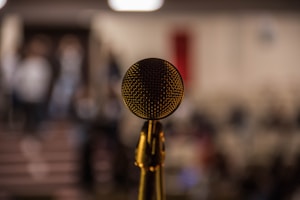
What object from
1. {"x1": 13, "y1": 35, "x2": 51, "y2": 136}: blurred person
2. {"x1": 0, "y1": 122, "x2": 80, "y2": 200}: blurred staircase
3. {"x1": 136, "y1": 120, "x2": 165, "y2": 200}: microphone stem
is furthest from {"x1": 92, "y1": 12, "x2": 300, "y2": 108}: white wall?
{"x1": 136, "y1": 120, "x2": 165, "y2": 200}: microphone stem

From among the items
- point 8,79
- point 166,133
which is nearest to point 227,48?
point 166,133

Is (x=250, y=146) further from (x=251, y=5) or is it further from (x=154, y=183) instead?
(x=154, y=183)

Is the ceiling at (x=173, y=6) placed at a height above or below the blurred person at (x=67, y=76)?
above

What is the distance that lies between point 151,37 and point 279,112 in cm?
265

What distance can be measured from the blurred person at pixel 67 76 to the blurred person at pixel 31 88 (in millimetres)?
353

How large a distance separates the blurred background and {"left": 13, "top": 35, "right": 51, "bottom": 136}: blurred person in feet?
0.05

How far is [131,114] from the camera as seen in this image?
9305 millimetres

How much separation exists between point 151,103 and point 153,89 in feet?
0.09

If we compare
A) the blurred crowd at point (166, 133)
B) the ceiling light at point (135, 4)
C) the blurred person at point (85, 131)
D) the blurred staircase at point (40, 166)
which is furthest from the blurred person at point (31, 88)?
the ceiling light at point (135, 4)

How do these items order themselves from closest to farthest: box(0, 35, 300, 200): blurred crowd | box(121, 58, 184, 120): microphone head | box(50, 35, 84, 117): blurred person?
box(121, 58, 184, 120): microphone head
box(0, 35, 300, 200): blurred crowd
box(50, 35, 84, 117): blurred person

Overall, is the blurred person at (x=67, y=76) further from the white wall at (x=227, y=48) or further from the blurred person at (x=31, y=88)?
the white wall at (x=227, y=48)

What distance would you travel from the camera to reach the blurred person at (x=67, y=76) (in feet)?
30.7

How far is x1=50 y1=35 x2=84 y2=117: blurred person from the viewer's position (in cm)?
935

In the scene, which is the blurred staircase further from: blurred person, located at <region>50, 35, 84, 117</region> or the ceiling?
the ceiling
